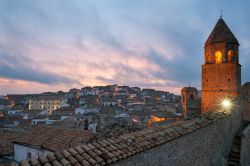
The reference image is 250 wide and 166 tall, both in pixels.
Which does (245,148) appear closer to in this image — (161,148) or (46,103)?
(161,148)

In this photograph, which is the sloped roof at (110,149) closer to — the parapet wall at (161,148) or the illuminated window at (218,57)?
the parapet wall at (161,148)

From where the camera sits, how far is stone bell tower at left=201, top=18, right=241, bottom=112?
22453 millimetres

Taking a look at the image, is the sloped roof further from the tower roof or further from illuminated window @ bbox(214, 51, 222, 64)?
the tower roof

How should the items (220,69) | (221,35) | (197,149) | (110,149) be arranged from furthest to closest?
(221,35)
(220,69)
(197,149)
(110,149)

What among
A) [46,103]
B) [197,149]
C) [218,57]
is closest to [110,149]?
[197,149]

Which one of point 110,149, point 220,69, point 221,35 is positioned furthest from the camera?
point 221,35

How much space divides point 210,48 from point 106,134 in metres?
17.0

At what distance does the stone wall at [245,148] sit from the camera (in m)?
11.0

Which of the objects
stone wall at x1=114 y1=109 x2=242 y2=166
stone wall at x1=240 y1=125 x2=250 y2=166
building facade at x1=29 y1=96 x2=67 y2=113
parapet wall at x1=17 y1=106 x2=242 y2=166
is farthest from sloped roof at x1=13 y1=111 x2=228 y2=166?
building facade at x1=29 y1=96 x2=67 y2=113

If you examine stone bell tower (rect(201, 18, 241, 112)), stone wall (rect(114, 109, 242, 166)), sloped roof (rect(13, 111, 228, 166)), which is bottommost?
stone wall (rect(114, 109, 242, 166))

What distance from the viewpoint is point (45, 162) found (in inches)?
158

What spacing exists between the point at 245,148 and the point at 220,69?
41.6 feet

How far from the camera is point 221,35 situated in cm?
2328

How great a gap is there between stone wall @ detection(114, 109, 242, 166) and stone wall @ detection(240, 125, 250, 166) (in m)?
0.56
